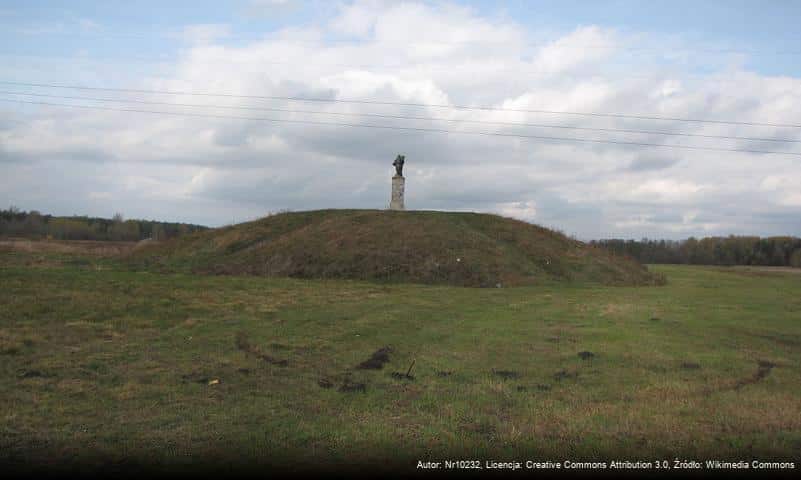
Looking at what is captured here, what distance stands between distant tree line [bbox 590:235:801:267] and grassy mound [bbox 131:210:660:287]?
46.7m

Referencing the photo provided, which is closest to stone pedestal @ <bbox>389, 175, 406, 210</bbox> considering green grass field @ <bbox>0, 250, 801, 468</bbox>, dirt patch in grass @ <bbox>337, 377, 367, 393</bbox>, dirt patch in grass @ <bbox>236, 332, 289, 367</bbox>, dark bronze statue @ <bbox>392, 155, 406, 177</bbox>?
dark bronze statue @ <bbox>392, 155, 406, 177</bbox>

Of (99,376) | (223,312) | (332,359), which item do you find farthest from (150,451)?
(223,312)

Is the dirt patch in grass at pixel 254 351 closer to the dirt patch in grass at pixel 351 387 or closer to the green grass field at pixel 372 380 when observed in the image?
the green grass field at pixel 372 380

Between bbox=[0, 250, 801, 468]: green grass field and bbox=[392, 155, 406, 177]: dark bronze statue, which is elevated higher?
bbox=[392, 155, 406, 177]: dark bronze statue

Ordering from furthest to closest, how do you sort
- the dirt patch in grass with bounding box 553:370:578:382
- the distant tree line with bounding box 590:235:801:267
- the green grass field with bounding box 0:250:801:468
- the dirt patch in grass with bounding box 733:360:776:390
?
the distant tree line with bounding box 590:235:801:267 < the dirt patch in grass with bounding box 553:370:578:382 < the dirt patch in grass with bounding box 733:360:776:390 < the green grass field with bounding box 0:250:801:468

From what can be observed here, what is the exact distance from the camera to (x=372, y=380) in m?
10.3

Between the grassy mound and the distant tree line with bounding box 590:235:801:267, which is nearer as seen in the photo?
the grassy mound

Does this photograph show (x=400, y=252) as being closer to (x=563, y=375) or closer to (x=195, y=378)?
(x=563, y=375)

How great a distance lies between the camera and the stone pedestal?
38.6 meters

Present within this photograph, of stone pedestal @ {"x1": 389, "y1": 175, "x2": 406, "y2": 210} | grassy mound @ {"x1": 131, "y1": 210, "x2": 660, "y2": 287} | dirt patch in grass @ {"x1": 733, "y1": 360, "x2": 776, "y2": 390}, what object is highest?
stone pedestal @ {"x1": 389, "y1": 175, "x2": 406, "y2": 210}

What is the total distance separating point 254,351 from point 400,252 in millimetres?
18554

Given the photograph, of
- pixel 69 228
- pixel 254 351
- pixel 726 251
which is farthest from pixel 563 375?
pixel 69 228

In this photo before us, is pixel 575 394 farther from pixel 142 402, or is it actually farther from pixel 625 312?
pixel 625 312

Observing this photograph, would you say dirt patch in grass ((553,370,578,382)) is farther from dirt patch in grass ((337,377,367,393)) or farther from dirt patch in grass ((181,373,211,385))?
dirt patch in grass ((181,373,211,385))
